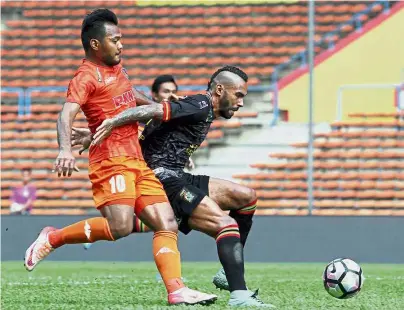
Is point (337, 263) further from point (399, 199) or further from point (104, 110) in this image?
point (399, 199)

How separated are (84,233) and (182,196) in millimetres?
683

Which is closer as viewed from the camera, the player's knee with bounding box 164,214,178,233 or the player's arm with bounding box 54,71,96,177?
the player's arm with bounding box 54,71,96,177

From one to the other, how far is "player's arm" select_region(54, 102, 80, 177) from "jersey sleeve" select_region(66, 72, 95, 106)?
0.05 metres

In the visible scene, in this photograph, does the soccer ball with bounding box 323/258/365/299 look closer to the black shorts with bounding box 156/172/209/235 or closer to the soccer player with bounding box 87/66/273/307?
the soccer player with bounding box 87/66/273/307

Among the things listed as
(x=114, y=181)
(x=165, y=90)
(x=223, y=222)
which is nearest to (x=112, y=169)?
(x=114, y=181)

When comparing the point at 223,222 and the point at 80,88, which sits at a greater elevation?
the point at 80,88

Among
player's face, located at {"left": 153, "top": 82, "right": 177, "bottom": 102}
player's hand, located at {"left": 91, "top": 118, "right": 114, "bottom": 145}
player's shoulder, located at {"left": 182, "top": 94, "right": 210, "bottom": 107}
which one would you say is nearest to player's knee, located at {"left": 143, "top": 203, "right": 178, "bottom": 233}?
player's hand, located at {"left": 91, "top": 118, "right": 114, "bottom": 145}

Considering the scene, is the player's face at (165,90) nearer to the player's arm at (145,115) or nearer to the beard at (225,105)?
the beard at (225,105)

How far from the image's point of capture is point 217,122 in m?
16.7

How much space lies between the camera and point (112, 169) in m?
6.77

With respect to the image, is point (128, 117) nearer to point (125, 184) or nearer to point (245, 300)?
point (125, 184)

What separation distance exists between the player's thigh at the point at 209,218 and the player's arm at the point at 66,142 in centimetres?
88

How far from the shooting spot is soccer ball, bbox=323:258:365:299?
679cm

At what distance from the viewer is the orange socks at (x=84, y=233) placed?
676cm
